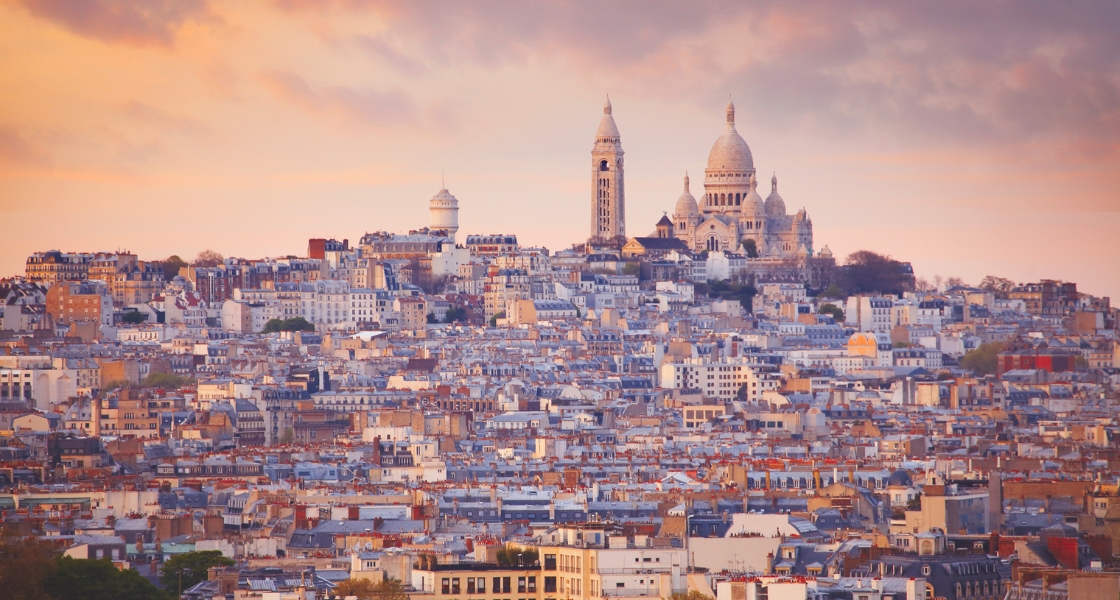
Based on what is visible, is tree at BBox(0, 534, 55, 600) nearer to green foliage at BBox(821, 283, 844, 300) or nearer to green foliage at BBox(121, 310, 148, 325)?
green foliage at BBox(121, 310, 148, 325)

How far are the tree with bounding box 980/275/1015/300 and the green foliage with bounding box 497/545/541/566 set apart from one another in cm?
9059

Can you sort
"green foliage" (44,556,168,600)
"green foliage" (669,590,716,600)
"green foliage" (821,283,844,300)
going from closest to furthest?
"green foliage" (669,590,716,600) → "green foliage" (44,556,168,600) → "green foliage" (821,283,844,300)

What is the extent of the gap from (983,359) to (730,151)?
34.4 m

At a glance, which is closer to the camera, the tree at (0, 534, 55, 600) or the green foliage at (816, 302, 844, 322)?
the tree at (0, 534, 55, 600)

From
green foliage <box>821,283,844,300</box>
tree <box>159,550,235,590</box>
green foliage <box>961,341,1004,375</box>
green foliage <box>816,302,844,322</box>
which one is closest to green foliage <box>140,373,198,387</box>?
green foliage <box>961,341,1004,375</box>

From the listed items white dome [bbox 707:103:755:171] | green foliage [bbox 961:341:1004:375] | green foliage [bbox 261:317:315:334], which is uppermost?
white dome [bbox 707:103:755:171]

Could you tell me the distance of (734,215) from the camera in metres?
136

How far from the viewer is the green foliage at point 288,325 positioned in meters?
110

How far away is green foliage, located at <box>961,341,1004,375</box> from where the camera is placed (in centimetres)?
10081

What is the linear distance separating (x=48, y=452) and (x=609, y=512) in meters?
20.6

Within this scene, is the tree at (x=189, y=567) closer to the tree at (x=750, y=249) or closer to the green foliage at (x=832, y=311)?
the green foliage at (x=832, y=311)

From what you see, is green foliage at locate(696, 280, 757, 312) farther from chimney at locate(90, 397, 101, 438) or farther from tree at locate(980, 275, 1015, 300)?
chimney at locate(90, 397, 101, 438)

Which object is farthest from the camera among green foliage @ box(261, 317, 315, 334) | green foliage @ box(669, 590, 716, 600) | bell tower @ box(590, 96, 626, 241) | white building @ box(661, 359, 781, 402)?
bell tower @ box(590, 96, 626, 241)

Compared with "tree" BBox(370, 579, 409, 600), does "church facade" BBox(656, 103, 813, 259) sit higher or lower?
higher
